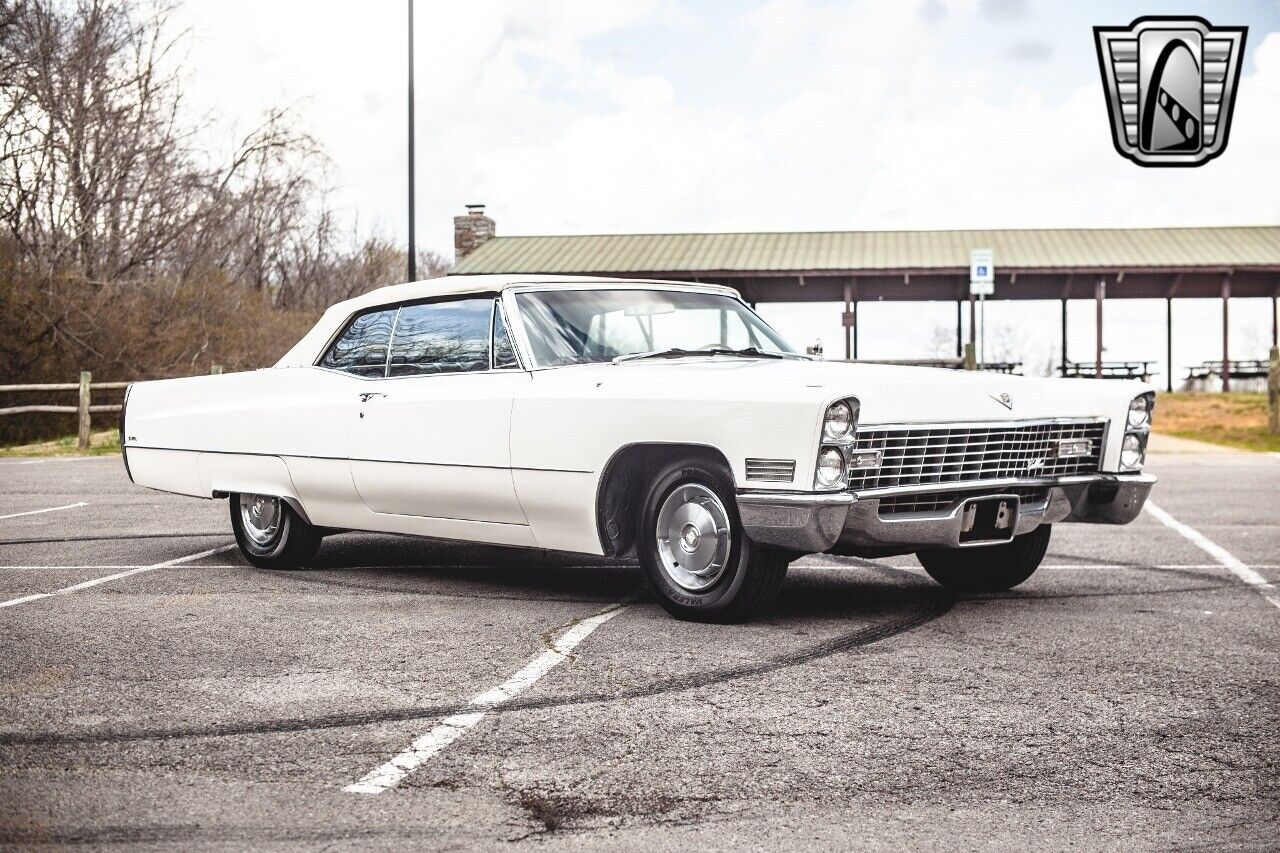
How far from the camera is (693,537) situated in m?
6.34

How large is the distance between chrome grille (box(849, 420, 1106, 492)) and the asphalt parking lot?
2.19ft

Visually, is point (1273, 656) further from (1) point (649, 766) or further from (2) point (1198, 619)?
(1) point (649, 766)

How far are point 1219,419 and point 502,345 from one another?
77.6 feet

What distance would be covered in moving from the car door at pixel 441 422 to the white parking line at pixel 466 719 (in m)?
0.92

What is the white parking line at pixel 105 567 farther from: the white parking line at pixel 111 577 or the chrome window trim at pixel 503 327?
the chrome window trim at pixel 503 327

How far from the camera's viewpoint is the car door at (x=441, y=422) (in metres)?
6.97

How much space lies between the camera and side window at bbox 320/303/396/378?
7879 millimetres

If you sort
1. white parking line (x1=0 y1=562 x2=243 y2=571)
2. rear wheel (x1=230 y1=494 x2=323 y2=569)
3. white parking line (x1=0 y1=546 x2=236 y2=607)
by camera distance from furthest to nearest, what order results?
white parking line (x1=0 y1=562 x2=243 y2=571) → rear wheel (x1=230 y1=494 x2=323 y2=569) → white parking line (x1=0 y1=546 x2=236 y2=607)

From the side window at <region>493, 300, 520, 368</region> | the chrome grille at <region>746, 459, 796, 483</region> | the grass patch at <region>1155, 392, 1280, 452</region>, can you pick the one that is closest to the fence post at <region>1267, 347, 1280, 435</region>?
the grass patch at <region>1155, 392, 1280, 452</region>

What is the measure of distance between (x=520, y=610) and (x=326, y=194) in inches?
1907

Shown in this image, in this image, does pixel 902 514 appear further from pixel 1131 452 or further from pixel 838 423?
pixel 1131 452

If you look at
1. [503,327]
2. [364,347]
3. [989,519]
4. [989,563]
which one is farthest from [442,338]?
[989,563]

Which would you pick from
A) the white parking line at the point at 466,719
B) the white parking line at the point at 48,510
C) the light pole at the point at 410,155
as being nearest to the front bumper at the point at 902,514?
the white parking line at the point at 466,719

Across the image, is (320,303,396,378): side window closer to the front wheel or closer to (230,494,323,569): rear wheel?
(230,494,323,569): rear wheel
